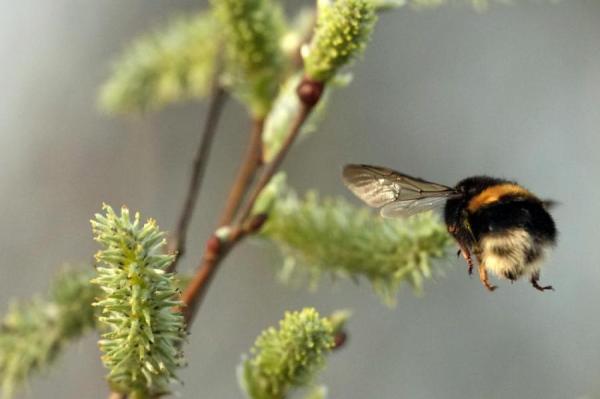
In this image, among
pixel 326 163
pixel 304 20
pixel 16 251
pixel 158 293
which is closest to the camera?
pixel 158 293

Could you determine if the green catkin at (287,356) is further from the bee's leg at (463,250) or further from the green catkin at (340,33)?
the green catkin at (340,33)

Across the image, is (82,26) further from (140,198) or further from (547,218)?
(547,218)

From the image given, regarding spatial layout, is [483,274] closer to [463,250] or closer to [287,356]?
[463,250]

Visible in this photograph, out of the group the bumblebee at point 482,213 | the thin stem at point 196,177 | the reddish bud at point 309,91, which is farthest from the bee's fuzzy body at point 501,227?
the thin stem at point 196,177

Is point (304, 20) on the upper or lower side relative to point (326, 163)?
lower

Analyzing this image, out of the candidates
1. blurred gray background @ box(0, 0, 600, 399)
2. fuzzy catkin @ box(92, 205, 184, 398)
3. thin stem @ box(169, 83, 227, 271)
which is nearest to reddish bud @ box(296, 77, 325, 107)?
thin stem @ box(169, 83, 227, 271)

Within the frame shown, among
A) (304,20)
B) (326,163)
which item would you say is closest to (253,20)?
(304,20)
